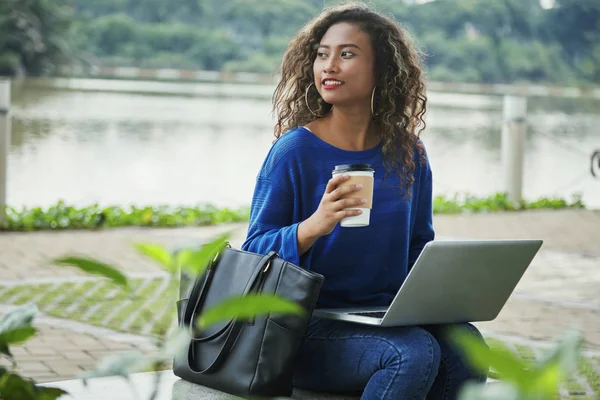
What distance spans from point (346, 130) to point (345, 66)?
178 mm

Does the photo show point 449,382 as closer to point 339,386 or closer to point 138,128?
point 339,386

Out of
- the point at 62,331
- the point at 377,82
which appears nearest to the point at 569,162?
the point at 62,331

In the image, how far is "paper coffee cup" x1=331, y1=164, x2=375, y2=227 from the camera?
2354mm

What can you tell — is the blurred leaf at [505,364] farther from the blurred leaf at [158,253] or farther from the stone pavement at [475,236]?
the stone pavement at [475,236]

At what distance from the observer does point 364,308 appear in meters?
2.73

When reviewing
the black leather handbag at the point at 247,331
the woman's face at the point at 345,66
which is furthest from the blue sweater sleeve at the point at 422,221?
the black leather handbag at the point at 247,331

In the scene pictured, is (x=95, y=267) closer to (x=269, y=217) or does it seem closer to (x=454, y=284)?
(x=454, y=284)

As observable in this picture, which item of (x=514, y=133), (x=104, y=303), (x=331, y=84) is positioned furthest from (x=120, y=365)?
(x=514, y=133)

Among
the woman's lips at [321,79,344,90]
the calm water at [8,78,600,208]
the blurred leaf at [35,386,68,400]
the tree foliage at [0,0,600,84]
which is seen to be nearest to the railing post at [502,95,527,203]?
the calm water at [8,78,600,208]

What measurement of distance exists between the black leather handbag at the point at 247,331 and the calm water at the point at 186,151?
9570 mm

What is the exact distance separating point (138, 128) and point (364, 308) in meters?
23.3

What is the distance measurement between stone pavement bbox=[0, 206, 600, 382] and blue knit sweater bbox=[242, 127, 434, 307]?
0.75 m

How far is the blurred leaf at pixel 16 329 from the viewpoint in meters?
1.24

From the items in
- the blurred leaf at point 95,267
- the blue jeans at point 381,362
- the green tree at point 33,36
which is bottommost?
the green tree at point 33,36
